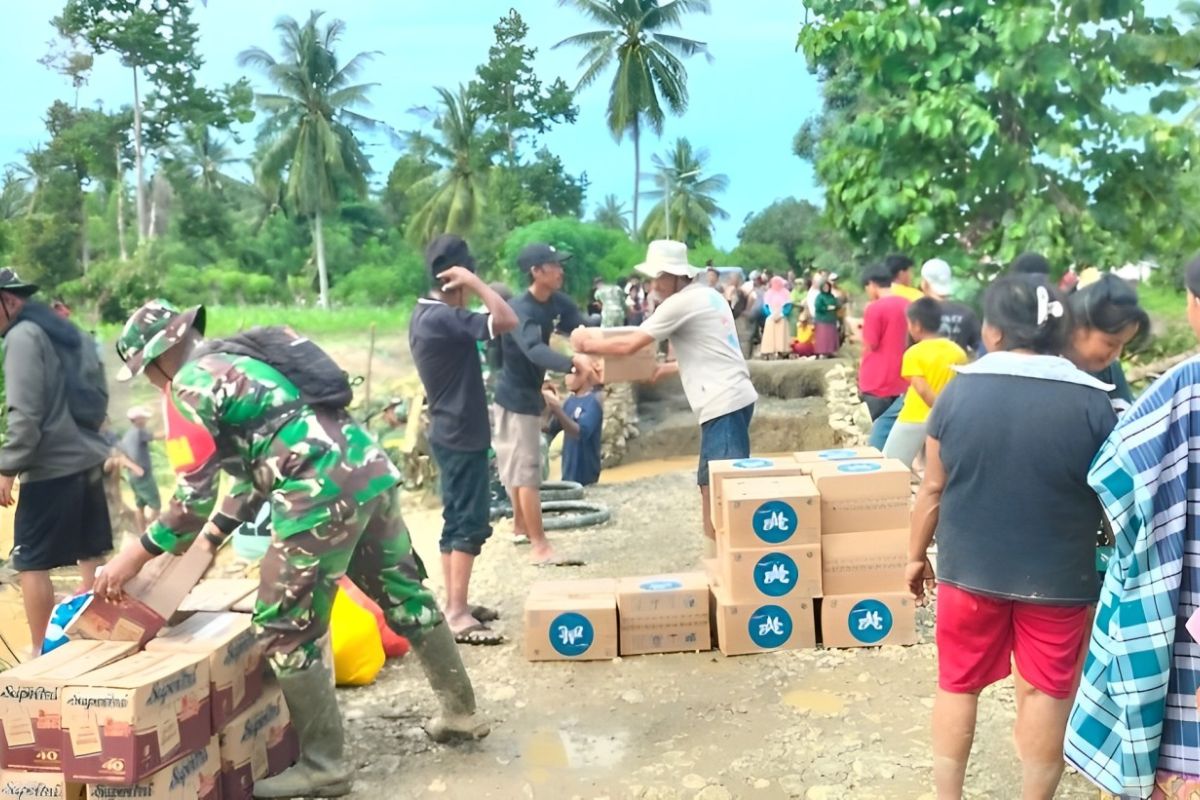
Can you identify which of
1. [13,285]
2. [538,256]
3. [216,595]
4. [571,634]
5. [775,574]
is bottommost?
[571,634]

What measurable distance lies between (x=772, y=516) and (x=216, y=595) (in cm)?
230

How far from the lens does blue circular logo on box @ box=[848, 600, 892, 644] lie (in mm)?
4711

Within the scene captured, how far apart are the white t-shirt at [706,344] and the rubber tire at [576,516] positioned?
2.47 meters

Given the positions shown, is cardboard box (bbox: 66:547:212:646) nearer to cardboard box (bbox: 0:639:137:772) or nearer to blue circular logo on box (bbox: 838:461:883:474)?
cardboard box (bbox: 0:639:137:772)

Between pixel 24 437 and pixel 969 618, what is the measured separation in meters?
3.77

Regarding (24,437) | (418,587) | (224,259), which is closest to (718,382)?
(418,587)

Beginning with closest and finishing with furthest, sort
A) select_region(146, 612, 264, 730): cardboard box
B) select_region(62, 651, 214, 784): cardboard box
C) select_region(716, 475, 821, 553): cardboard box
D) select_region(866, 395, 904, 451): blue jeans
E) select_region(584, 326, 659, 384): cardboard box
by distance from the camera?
select_region(62, 651, 214, 784): cardboard box < select_region(146, 612, 264, 730): cardboard box < select_region(716, 475, 821, 553): cardboard box < select_region(584, 326, 659, 384): cardboard box < select_region(866, 395, 904, 451): blue jeans

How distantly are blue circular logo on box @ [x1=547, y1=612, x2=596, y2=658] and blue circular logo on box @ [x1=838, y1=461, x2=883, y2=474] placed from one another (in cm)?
136

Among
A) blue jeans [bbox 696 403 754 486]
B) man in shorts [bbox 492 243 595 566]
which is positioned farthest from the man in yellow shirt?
man in shorts [bbox 492 243 595 566]

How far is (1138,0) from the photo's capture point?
24.8 ft

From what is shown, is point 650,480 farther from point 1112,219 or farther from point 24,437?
point 24,437

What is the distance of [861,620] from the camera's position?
15.5 ft

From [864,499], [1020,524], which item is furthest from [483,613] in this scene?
[1020,524]

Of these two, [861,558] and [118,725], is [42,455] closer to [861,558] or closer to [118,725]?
[118,725]
